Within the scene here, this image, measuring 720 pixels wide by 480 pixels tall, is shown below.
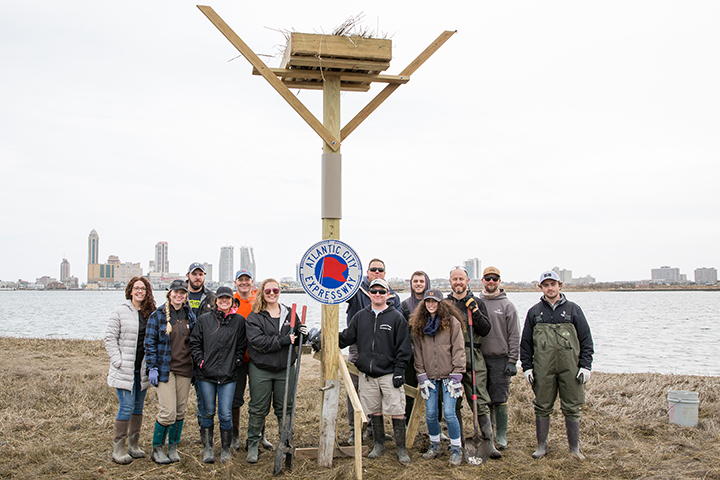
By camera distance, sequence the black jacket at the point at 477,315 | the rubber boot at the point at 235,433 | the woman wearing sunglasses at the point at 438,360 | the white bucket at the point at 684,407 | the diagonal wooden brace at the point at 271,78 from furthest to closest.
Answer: the white bucket at the point at 684,407 < the rubber boot at the point at 235,433 < the black jacket at the point at 477,315 < the woman wearing sunglasses at the point at 438,360 < the diagonal wooden brace at the point at 271,78

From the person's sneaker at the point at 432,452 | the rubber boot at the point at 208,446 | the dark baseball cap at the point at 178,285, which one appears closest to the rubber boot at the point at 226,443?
the rubber boot at the point at 208,446

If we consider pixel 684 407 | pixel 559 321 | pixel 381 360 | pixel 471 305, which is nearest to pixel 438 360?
pixel 381 360

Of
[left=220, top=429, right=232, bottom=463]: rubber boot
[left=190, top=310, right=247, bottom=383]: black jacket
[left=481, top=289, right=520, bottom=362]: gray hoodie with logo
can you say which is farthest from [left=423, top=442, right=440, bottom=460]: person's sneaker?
[left=190, top=310, right=247, bottom=383]: black jacket

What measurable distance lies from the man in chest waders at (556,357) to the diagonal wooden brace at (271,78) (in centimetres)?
261

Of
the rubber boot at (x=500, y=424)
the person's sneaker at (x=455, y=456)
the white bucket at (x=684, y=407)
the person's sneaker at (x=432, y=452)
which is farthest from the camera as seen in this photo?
the white bucket at (x=684, y=407)

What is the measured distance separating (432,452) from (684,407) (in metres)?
3.26

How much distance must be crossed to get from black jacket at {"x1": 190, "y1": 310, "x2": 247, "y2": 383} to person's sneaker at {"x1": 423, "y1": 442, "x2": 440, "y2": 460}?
2058 mm

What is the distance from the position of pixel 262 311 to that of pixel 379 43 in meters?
2.84

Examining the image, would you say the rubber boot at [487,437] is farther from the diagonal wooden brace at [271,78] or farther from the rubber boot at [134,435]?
the rubber boot at [134,435]

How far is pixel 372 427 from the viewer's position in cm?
639

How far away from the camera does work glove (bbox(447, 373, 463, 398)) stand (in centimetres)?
601

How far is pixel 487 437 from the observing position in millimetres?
6266

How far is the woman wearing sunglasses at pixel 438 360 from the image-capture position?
604 cm

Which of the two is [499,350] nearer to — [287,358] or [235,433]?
[287,358]
